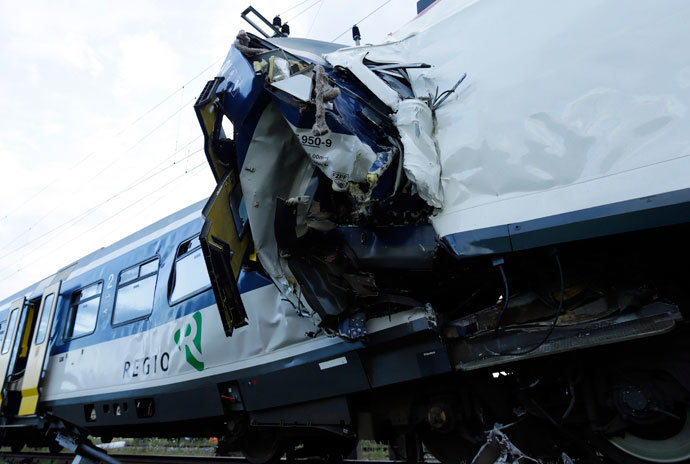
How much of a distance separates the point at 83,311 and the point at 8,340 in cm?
250

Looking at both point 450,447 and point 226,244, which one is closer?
point 226,244

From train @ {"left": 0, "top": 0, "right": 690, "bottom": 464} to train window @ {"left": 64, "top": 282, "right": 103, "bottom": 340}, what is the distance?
3479 millimetres

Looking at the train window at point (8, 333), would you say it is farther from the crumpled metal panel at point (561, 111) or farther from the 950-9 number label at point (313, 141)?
the crumpled metal panel at point (561, 111)

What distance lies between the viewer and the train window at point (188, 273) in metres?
4.64

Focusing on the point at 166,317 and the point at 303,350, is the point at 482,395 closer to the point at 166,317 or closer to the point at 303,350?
the point at 303,350

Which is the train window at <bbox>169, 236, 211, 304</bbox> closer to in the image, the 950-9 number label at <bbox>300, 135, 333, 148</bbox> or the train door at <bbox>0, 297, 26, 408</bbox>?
the 950-9 number label at <bbox>300, 135, 333, 148</bbox>

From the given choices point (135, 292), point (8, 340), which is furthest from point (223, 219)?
point (8, 340)

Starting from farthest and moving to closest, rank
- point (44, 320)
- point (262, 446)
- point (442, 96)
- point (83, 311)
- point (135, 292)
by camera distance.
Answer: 1. point (44, 320)
2. point (83, 311)
3. point (135, 292)
4. point (262, 446)
5. point (442, 96)

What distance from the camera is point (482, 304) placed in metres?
3.06

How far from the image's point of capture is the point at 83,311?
272 inches

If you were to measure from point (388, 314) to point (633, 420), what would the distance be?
4.78ft

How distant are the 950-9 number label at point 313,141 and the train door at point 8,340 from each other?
7.90 m

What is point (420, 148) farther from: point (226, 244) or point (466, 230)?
point (226, 244)

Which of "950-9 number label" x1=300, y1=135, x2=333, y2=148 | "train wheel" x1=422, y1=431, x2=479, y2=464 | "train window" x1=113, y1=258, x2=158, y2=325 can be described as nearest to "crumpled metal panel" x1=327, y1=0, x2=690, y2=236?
"950-9 number label" x1=300, y1=135, x2=333, y2=148
